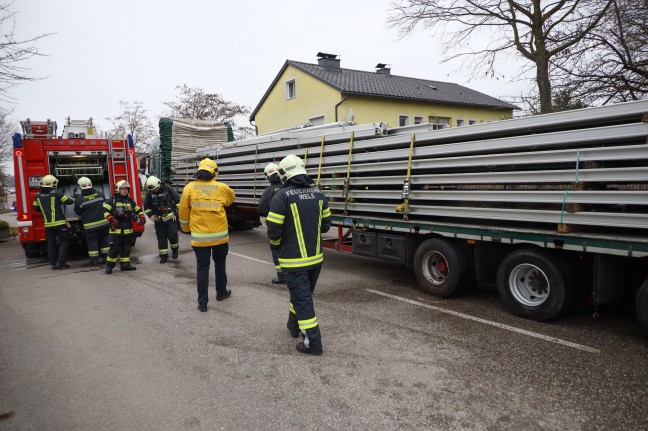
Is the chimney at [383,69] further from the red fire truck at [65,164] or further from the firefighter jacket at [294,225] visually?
the firefighter jacket at [294,225]

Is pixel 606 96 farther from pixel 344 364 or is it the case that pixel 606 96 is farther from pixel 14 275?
pixel 14 275

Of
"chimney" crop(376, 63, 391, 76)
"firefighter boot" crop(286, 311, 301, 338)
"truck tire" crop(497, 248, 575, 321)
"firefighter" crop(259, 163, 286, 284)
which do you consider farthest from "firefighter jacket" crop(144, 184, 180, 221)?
"chimney" crop(376, 63, 391, 76)

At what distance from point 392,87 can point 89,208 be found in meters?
19.9

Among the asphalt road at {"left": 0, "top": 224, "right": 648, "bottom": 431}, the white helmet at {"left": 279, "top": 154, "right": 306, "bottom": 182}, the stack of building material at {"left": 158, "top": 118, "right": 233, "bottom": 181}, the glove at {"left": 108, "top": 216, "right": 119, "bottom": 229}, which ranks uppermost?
the stack of building material at {"left": 158, "top": 118, "right": 233, "bottom": 181}

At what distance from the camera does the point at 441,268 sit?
229 inches

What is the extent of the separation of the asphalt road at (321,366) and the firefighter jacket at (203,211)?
0.93 meters

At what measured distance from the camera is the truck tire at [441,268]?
548 centimetres

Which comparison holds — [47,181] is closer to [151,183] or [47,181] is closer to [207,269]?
[151,183]

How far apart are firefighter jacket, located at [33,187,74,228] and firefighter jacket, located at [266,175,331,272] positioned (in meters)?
6.14

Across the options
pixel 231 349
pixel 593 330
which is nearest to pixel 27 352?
pixel 231 349

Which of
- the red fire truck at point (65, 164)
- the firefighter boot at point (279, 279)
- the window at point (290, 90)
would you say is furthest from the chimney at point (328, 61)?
the firefighter boot at point (279, 279)

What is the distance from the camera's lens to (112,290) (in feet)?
21.4

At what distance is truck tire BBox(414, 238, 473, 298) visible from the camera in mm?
5478

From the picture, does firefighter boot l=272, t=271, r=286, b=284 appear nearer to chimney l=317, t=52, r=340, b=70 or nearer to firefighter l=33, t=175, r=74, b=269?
firefighter l=33, t=175, r=74, b=269
